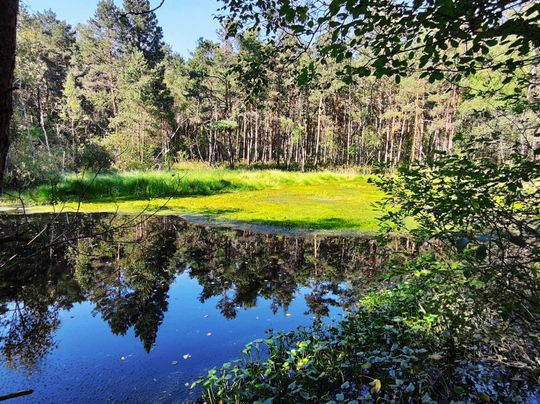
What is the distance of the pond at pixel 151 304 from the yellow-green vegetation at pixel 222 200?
7.42 feet

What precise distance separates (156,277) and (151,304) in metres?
1.42

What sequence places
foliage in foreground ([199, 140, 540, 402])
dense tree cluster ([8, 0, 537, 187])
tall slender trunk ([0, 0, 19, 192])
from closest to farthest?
tall slender trunk ([0, 0, 19, 192]), foliage in foreground ([199, 140, 540, 402]), dense tree cluster ([8, 0, 537, 187])

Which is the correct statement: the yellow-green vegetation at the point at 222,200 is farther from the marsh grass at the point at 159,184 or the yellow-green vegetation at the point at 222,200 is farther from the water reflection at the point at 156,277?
the water reflection at the point at 156,277

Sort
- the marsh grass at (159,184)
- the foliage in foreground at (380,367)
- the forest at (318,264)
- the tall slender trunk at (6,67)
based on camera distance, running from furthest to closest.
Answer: the marsh grass at (159,184), the foliage in foreground at (380,367), the forest at (318,264), the tall slender trunk at (6,67)

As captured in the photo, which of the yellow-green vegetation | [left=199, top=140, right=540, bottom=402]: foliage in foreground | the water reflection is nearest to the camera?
[left=199, top=140, right=540, bottom=402]: foliage in foreground

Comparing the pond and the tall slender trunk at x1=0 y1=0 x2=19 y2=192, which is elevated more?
the tall slender trunk at x1=0 y1=0 x2=19 y2=192

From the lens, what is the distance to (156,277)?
25.2 feet

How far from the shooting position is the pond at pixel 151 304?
161 inches

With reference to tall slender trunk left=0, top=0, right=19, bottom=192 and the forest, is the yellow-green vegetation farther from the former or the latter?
tall slender trunk left=0, top=0, right=19, bottom=192

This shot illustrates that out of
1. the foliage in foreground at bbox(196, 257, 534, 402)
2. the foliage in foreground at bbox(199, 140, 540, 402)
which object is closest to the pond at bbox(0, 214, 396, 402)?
the foliage in foreground at bbox(196, 257, 534, 402)

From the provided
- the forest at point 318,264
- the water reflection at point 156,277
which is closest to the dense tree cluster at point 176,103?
the water reflection at point 156,277

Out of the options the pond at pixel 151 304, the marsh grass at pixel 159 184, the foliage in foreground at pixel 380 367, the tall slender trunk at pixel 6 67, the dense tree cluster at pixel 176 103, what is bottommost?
the pond at pixel 151 304

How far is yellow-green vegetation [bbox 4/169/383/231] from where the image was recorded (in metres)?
13.5

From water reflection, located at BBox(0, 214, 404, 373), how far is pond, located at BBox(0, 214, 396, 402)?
24 millimetres
